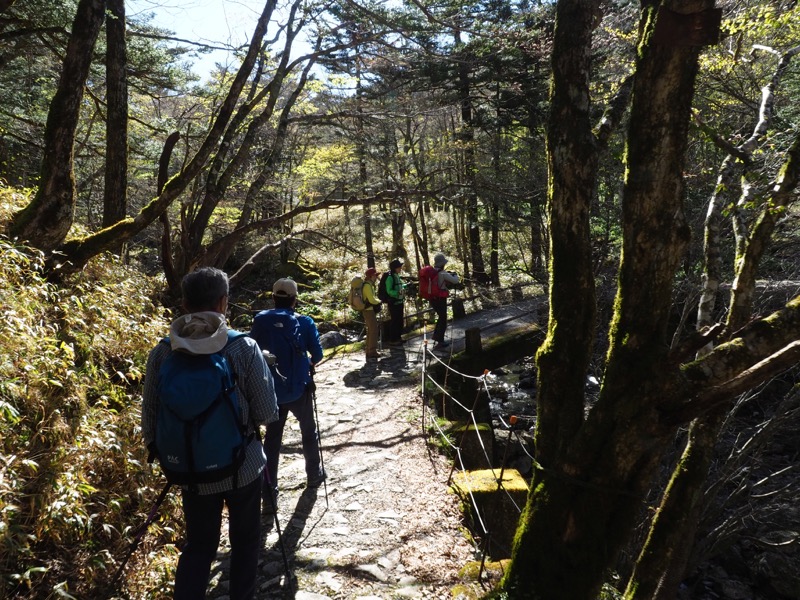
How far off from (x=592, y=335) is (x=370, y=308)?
7.29 m

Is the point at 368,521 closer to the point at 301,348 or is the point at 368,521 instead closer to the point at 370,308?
the point at 301,348

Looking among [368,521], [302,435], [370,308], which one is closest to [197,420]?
[302,435]

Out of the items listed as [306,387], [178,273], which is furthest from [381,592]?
[178,273]

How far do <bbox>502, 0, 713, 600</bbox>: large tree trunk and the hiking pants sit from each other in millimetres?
7258

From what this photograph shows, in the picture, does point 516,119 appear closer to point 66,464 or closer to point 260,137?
point 260,137

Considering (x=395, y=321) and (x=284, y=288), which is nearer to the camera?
(x=284, y=288)

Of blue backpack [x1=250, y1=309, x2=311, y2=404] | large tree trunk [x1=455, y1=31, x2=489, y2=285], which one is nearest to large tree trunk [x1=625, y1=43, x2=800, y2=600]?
blue backpack [x1=250, y1=309, x2=311, y2=404]

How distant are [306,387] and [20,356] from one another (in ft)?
7.75

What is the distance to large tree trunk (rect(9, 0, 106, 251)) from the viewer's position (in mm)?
5914

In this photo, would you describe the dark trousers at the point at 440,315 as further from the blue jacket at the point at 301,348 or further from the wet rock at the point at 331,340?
the blue jacket at the point at 301,348

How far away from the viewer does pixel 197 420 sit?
2.56 meters

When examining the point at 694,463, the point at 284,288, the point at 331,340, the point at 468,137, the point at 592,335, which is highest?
the point at 468,137

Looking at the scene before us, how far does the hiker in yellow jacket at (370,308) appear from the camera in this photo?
10.2 meters

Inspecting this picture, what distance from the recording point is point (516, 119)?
685 inches
